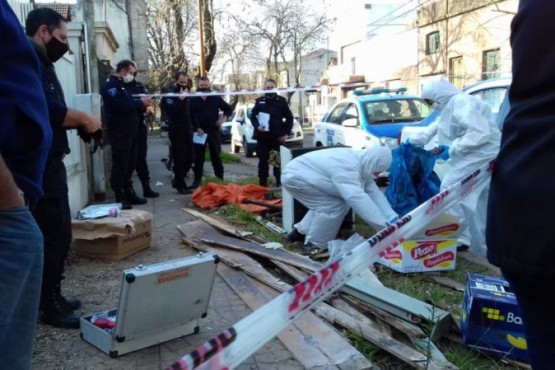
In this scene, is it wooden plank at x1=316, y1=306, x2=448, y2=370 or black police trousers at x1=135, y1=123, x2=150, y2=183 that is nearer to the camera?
wooden plank at x1=316, y1=306, x2=448, y2=370

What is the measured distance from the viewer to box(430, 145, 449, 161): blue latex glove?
19.0 feet

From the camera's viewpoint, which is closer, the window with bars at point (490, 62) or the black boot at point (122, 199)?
the black boot at point (122, 199)

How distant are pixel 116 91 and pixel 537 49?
20.8 ft

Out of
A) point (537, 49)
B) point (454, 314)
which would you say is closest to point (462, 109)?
point (454, 314)

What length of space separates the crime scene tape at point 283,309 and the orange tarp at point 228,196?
15.6 feet

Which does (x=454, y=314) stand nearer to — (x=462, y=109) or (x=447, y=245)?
(x=447, y=245)

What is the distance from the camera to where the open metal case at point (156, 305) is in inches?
114

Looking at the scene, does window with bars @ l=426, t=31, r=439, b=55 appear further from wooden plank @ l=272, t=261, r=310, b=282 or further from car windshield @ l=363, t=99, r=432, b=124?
wooden plank @ l=272, t=261, r=310, b=282

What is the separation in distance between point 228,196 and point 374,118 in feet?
12.1

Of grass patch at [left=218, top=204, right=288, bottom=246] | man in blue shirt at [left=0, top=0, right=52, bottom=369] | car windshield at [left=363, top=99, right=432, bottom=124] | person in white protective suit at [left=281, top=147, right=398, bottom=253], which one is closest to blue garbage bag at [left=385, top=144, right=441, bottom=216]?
person in white protective suit at [left=281, top=147, right=398, bottom=253]

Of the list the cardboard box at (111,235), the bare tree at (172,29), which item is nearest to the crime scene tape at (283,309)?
the cardboard box at (111,235)

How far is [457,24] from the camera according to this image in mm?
22828

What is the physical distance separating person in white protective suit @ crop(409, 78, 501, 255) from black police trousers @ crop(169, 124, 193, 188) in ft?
13.5

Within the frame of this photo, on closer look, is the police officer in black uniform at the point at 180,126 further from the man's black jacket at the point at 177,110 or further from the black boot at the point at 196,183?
the black boot at the point at 196,183
